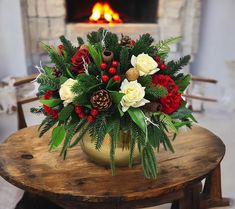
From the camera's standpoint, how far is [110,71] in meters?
1.07

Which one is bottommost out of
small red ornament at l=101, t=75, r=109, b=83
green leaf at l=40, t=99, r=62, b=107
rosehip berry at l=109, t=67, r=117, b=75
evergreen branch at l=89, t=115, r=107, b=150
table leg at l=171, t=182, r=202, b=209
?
table leg at l=171, t=182, r=202, b=209

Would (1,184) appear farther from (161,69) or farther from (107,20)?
(107,20)

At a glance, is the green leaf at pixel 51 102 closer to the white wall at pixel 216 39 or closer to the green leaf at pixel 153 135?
the green leaf at pixel 153 135

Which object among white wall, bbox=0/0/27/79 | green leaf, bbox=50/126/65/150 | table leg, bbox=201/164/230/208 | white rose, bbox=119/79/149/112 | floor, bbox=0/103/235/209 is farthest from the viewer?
white wall, bbox=0/0/27/79

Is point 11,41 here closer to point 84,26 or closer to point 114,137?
point 84,26

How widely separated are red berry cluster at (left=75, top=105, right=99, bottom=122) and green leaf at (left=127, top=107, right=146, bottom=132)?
0.10 m

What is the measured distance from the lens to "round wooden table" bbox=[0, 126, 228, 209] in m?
1.07

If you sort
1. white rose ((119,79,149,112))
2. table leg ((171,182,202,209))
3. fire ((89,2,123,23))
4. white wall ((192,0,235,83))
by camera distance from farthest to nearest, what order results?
fire ((89,2,123,23)), white wall ((192,0,235,83)), table leg ((171,182,202,209)), white rose ((119,79,149,112))

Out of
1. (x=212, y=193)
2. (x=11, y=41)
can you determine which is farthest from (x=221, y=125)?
(x=11, y=41)

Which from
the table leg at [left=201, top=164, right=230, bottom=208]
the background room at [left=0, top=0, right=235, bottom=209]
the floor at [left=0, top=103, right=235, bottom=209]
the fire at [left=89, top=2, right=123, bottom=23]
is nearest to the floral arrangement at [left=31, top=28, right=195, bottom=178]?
the table leg at [left=201, top=164, right=230, bottom=208]

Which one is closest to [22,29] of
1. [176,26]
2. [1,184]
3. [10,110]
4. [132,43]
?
[10,110]

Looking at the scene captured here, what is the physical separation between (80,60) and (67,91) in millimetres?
118

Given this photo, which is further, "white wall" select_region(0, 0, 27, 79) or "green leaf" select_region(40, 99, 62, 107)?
"white wall" select_region(0, 0, 27, 79)

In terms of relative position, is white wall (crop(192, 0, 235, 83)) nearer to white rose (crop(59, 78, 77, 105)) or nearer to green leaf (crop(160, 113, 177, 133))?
green leaf (crop(160, 113, 177, 133))
